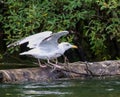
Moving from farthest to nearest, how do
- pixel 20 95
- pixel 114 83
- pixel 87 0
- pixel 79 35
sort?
pixel 79 35, pixel 87 0, pixel 114 83, pixel 20 95

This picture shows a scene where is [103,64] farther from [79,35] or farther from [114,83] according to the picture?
[79,35]

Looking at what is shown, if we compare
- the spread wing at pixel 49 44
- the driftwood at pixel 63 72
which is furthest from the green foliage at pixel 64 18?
the driftwood at pixel 63 72

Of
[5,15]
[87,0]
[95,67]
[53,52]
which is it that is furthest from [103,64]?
[5,15]

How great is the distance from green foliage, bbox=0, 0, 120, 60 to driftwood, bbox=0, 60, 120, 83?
7.36 feet

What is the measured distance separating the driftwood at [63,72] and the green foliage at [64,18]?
2243 mm

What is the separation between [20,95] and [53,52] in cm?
197

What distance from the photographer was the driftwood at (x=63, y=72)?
30.2ft

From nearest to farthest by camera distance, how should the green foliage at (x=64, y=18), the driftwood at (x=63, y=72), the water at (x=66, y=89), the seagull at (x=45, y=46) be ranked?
the water at (x=66, y=89)
the driftwood at (x=63, y=72)
the seagull at (x=45, y=46)
the green foliage at (x=64, y=18)

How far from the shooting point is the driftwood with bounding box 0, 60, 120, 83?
9219mm

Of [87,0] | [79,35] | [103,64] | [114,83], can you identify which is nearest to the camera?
[114,83]

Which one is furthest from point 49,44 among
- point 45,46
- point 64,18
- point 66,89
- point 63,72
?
point 64,18

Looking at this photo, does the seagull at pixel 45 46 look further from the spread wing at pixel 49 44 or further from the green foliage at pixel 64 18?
the green foliage at pixel 64 18

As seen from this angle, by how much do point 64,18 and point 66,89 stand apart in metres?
3.84

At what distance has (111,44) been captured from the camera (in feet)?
44.6
